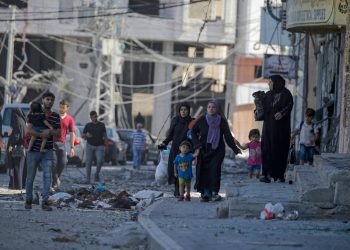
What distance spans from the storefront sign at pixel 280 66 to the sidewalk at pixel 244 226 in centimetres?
1798

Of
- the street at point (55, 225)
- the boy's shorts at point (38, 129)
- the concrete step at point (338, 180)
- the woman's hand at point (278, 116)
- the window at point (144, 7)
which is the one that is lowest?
the street at point (55, 225)

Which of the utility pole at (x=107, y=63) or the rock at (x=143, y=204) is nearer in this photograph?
the rock at (x=143, y=204)

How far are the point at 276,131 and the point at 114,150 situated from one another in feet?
73.4

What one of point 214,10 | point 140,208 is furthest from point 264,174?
point 214,10

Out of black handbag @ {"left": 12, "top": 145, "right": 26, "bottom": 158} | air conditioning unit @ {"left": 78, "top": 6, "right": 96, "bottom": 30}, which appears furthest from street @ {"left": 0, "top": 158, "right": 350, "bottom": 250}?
air conditioning unit @ {"left": 78, "top": 6, "right": 96, "bottom": 30}

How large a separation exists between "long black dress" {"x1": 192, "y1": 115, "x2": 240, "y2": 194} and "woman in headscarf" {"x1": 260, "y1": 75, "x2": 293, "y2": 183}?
54 cm

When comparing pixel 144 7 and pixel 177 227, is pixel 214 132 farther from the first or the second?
pixel 144 7

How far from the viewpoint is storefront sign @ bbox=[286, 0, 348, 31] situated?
78.1 feet

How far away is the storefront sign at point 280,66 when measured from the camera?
1359 inches

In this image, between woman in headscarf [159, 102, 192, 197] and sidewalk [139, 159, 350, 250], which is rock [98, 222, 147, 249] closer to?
sidewalk [139, 159, 350, 250]

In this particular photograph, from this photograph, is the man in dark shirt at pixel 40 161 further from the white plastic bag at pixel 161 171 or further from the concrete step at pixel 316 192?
the white plastic bag at pixel 161 171

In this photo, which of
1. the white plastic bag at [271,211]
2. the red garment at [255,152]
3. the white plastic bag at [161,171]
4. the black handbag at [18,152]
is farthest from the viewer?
the white plastic bag at [161,171]

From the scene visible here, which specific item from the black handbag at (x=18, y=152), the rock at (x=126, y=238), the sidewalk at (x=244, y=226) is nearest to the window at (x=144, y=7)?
the black handbag at (x=18, y=152)

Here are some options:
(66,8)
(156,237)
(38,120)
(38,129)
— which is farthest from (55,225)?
(66,8)
